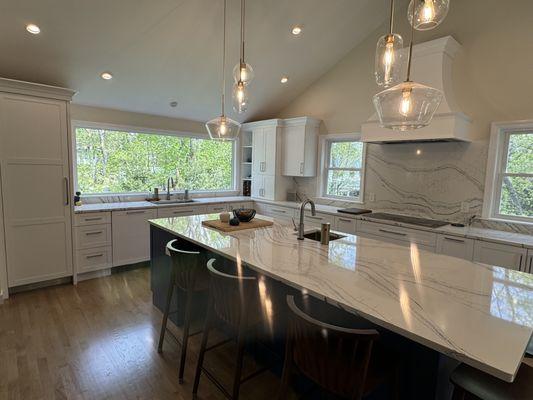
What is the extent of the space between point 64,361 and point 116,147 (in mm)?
3111

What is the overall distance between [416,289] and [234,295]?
946mm

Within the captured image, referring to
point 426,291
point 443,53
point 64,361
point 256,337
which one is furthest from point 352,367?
point 443,53

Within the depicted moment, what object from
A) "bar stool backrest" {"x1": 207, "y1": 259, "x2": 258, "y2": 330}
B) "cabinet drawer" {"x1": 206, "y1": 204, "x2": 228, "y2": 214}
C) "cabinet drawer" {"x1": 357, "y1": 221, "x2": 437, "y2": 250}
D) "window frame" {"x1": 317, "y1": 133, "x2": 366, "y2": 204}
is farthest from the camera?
"cabinet drawer" {"x1": 206, "y1": 204, "x2": 228, "y2": 214}

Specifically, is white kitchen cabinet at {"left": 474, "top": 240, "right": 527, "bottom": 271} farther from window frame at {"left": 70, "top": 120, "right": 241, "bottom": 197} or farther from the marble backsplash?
window frame at {"left": 70, "top": 120, "right": 241, "bottom": 197}

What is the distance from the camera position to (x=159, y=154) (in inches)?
196

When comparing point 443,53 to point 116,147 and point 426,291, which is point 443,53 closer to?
point 426,291

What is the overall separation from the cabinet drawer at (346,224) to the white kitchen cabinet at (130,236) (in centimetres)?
255

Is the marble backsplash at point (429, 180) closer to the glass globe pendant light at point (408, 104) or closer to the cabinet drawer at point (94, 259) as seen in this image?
the glass globe pendant light at point (408, 104)

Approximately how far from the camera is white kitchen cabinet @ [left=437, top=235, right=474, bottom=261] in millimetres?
3016

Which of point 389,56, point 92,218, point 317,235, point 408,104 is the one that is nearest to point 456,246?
point 317,235

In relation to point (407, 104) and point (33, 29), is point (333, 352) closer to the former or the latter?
point (407, 104)

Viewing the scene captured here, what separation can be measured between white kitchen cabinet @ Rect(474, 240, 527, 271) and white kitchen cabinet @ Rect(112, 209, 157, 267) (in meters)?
3.89

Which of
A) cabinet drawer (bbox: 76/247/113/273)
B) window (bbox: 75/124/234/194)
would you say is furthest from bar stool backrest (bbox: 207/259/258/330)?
window (bbox: 75/124/234/194)

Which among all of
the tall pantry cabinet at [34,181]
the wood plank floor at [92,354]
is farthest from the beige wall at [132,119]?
the wood plank floor at [92,354]
